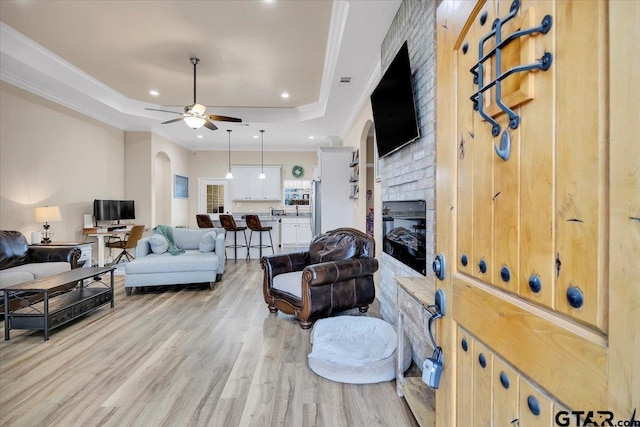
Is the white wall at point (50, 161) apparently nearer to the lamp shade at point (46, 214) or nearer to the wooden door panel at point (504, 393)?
the lamp shade at point (46, 214)

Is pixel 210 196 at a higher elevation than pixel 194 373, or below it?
higher

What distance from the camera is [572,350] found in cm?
56

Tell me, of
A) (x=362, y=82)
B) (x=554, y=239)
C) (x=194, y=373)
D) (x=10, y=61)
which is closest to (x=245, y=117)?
(x=362, y=82)

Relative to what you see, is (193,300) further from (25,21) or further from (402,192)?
(25,21)

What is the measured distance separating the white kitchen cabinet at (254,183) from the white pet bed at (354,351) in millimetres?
6897

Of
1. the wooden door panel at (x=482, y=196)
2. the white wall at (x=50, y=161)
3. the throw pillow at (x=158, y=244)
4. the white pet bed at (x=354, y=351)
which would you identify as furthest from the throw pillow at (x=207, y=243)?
the wooden door panel at (x=482, y=196)

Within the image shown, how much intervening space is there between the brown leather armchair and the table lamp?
3369mm

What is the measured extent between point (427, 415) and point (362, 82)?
12.9ft

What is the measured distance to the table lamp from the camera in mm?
4273

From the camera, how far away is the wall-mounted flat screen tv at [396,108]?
2.27 m

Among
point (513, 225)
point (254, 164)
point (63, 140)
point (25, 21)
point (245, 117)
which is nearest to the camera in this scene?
point (513, 225)

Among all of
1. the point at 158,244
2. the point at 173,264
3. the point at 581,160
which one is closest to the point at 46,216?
the point at 158,244

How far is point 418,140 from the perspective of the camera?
229 centimetres

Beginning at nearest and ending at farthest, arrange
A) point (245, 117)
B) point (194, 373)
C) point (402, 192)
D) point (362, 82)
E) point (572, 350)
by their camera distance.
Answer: point (572, 350) → point (194, 373) → point (402, 192) → point (362, 82) → point (245, 117)
